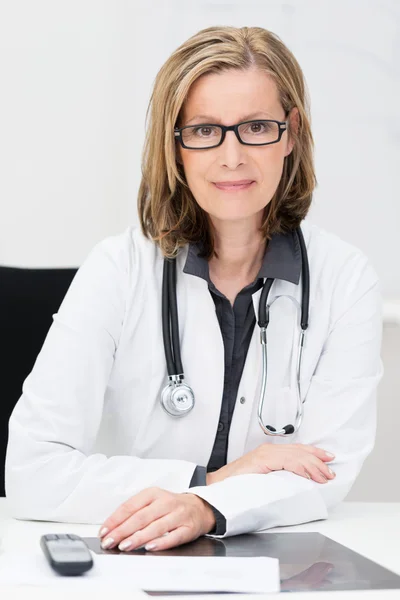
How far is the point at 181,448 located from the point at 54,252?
989 millimetres

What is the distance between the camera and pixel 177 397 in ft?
4.86

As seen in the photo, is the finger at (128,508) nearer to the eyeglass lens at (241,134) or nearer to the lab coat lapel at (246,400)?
the lab coat lapel at (246,400)

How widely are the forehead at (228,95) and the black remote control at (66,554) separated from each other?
0.81 metres

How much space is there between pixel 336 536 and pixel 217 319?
19.5 inches

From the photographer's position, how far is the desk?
801 mm

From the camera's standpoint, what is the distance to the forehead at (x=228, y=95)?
1.48m

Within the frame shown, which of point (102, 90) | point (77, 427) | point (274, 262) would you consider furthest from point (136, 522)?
point (102, 90)

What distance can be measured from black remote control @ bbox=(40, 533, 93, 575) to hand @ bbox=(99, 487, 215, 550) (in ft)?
0.41

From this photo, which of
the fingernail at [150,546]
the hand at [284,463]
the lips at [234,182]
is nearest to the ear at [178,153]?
the lips at [234,182]

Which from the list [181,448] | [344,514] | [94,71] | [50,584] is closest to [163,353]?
[181,448]

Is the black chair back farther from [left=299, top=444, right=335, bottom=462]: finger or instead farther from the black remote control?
the black remote control

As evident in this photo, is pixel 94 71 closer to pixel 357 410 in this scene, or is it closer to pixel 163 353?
pixel 163 353

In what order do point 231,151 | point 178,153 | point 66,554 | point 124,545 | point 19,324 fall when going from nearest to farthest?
point 66,554 → point 124,545 → point 231,151 → point 178,153 → point 19,324

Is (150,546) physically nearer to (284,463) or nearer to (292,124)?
(284,463)
